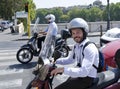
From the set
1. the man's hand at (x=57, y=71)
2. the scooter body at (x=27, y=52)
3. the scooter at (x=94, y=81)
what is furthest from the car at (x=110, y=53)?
→ the scooter body at (x=27, y=52)

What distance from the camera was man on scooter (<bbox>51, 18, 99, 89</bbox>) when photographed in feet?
12.9

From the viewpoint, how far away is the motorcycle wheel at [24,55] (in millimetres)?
11508

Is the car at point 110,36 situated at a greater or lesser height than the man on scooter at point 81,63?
lesser

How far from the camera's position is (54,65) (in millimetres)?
4082

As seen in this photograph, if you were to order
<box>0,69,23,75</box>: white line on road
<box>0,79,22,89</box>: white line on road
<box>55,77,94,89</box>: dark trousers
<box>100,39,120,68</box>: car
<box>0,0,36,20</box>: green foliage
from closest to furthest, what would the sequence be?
<box>55,77,94,89</box>: dark trousers → <box>100,39,120,68</box>: car → <box>0,79,22,89</box>: white line on road → <box>0,69,23,75</box>: white line on road → <box>0,0,36,20</box>: green foliage

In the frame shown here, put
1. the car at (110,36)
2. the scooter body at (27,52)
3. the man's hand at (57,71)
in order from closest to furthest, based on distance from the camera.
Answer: the man's hand at (57,71) → the scooter body at (27,52) → the car at (110,36)

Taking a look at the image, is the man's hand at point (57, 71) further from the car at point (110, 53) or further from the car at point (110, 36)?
the car at point (110, 36)

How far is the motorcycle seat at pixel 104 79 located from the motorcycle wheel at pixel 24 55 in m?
7.52

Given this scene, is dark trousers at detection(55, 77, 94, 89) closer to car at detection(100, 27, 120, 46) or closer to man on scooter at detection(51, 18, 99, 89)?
man on scooter at detection(51, 18, 99, 89)

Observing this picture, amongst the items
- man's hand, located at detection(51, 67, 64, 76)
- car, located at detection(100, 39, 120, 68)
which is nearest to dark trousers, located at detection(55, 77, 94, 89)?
man's hand, located at detection(51, 67, 64, 76)

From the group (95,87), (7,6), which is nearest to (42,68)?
(95,87)

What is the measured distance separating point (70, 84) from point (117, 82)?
1.77 feet

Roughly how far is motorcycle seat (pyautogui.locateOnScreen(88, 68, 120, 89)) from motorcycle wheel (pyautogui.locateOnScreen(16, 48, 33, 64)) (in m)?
7.52

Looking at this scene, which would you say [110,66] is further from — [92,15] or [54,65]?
[92,15]
